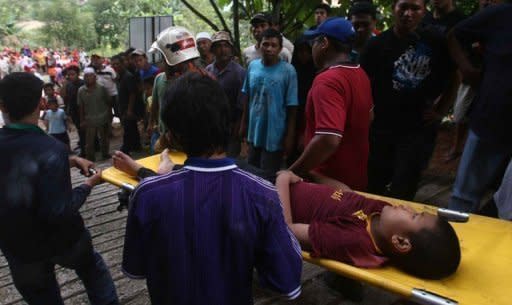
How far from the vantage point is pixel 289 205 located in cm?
217

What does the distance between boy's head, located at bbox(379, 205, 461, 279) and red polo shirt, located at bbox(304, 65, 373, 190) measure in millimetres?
612

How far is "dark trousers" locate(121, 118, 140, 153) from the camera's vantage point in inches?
277

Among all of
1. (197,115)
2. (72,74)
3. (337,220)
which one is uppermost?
(197,115)

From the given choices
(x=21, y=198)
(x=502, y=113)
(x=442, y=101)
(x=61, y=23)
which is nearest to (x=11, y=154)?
(x=21, y=198)

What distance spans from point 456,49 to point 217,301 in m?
2.27

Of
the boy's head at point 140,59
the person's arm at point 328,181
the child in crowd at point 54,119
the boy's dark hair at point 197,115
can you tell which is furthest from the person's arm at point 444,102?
the child in crowd at point 54,119

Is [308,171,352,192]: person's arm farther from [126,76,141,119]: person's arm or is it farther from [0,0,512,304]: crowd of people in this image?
[126,76,141,119]: person's arm

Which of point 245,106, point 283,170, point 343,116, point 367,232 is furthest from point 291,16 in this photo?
point 367,232

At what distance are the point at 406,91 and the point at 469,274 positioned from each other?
4.76ft

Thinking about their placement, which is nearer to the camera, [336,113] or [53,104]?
[336,113]

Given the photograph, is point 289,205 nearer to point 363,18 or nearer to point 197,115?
point 197,115

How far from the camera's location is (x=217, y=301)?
4.10 ft

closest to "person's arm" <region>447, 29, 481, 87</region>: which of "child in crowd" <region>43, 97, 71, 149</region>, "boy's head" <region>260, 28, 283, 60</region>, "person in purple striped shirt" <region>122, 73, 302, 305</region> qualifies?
"boy's head" <region>260, 28, 283, 60</region>

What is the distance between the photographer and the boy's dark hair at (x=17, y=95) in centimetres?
191
